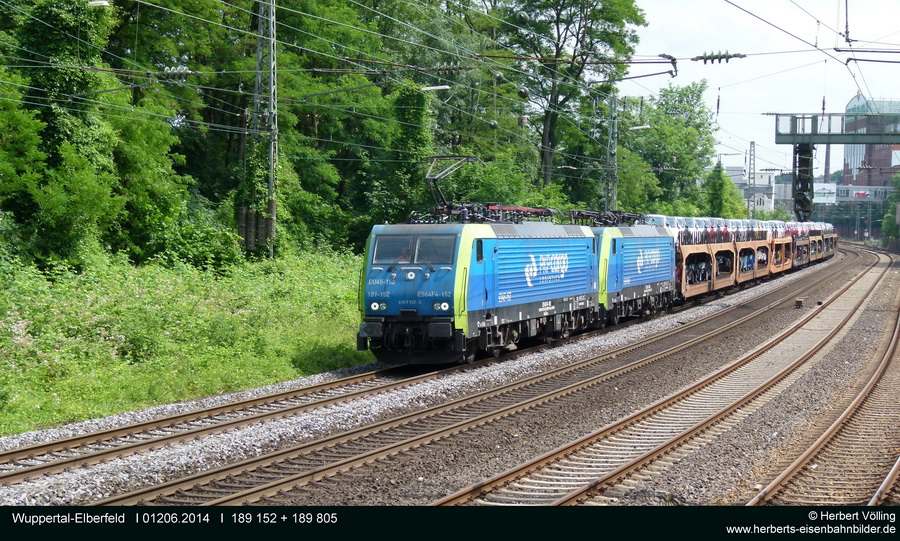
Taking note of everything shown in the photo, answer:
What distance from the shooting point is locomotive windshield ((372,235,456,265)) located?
17.2 m

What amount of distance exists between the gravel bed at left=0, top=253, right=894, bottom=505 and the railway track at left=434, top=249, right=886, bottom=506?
0.35 metres

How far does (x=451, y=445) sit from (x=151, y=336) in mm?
8752

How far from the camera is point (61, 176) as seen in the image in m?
25.7

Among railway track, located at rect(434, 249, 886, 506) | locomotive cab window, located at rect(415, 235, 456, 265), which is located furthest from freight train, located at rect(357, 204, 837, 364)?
railway track, located at rect(434, 249, 886, 506)

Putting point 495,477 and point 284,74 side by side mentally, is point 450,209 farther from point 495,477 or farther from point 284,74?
point 284,74

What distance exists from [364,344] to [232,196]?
65.1ft

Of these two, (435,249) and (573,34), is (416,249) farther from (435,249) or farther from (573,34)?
(573,34)

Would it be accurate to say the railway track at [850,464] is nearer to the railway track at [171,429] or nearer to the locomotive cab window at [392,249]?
the railway track at [171,429]

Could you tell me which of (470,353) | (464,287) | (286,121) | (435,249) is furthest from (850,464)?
(286,121)

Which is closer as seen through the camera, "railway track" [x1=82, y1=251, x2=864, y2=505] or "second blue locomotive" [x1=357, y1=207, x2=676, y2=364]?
"railway track" [x1=82, y1=251, x2=864, y2=505]

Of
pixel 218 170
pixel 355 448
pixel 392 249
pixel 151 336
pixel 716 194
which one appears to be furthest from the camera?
pixel 716 194

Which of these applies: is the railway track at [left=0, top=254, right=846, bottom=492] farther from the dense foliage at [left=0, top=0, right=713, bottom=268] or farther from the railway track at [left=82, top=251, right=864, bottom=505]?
the dense foliage at [left=0, top=0, right=713, bottom=268]

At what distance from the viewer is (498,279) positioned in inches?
734

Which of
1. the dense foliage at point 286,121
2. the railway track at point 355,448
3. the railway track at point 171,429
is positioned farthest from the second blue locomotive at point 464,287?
the dense foliage at point 286,121
